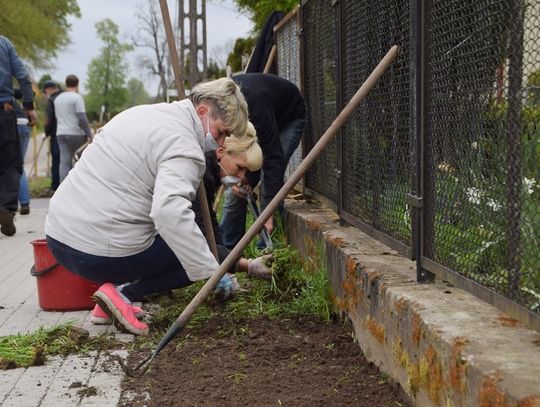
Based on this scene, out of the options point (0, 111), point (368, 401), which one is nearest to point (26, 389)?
point (368, 401)

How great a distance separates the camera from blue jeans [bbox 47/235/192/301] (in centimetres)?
420

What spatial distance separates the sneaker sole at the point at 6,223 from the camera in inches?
320

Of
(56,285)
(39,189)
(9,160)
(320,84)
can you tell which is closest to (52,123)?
(39,189)

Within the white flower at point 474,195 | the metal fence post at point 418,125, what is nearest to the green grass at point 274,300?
the metal fence post at point 418,125

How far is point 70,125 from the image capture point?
1237cm

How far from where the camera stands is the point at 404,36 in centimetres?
351

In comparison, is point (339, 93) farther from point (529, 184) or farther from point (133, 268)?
point (529, 184)

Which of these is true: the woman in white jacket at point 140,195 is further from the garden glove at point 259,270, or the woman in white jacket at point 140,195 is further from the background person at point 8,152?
the background person at point 8,152

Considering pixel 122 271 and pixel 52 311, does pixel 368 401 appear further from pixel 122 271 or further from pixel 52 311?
pixel 52 311

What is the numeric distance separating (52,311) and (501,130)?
332 cm

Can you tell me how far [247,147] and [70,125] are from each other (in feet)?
28.7

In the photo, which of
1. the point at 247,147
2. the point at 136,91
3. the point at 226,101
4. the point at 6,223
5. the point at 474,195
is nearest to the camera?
the point at 474,195

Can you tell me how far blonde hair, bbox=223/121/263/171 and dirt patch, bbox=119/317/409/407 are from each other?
2.84ft

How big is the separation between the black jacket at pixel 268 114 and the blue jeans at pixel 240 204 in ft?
0.68
